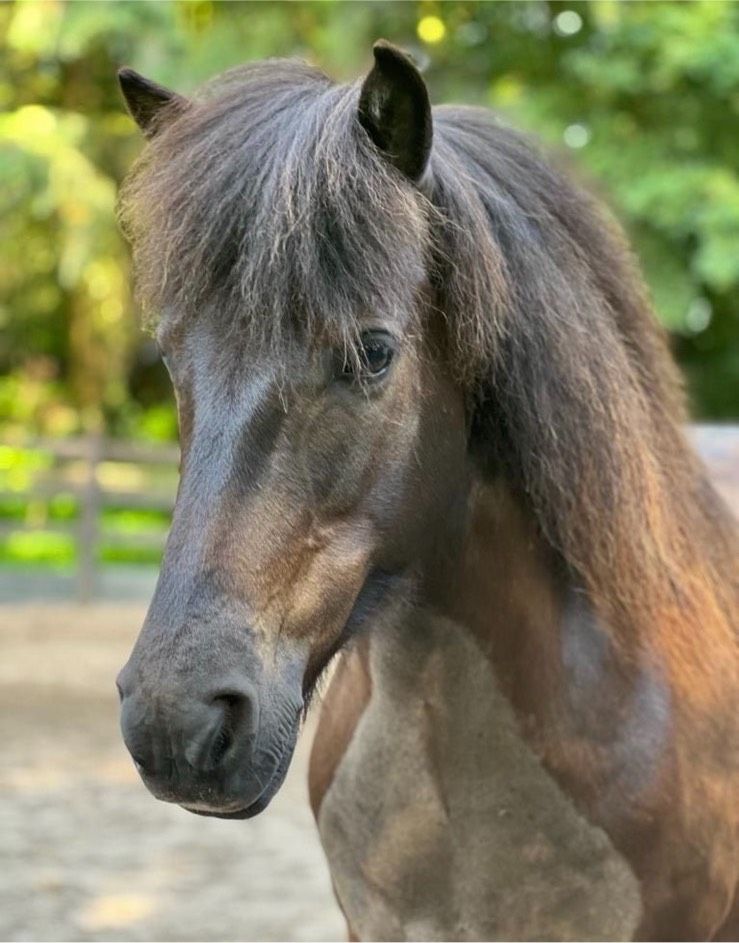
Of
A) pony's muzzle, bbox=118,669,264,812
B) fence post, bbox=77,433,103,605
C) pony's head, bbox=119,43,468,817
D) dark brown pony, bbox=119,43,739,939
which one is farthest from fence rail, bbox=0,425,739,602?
pony's muzzle, bbox=118,669,264,812

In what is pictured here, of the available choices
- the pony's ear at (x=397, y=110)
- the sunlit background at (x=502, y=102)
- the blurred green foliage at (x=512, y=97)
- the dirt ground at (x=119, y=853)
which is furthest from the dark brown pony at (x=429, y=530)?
the blurred green foliage at (x=512, y=97)

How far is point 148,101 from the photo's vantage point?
7.02ft

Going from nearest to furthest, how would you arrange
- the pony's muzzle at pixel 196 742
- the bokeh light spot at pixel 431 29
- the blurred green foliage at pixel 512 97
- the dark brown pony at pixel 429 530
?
the pony's muzzle at pixel 196 742, the dark brown pony at pixel 429 530, the blurred green foliage at pixel 512 97, the bokeh light spot at pixel 431 29

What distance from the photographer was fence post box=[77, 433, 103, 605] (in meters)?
11.5

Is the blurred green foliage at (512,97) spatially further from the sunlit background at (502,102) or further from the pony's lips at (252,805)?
the pony's lips at (252,805)

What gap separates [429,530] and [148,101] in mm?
886

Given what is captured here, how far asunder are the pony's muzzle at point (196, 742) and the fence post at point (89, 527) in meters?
10.1

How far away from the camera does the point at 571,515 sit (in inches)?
80.9

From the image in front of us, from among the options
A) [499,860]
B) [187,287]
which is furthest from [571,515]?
[187,287]

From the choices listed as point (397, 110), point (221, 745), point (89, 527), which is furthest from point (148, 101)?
point (89, 527)

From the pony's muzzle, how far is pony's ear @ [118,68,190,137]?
0.96 metres

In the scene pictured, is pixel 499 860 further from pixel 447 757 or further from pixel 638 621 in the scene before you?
pixel 638 621

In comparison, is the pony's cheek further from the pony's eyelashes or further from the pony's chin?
the pony's chin

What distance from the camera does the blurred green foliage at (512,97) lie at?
8.32 metres
